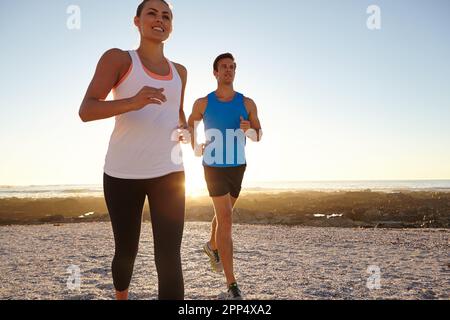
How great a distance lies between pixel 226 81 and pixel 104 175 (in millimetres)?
2674

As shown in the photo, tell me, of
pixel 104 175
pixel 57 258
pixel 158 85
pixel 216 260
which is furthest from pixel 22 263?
pixel 158 85

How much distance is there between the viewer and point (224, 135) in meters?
5.13

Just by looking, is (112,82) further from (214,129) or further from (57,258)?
(57,258)

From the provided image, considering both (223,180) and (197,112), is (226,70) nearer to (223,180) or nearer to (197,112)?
(197,112)

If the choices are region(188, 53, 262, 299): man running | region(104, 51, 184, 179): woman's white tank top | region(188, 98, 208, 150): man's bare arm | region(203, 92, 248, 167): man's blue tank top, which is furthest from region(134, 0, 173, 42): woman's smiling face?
region(188, 98, 208, 150): man's bare arm

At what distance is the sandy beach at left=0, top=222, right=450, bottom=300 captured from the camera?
503cm

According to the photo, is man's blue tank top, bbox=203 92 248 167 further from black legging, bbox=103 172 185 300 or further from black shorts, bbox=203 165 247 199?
black legging, bbox=103 172 185 300

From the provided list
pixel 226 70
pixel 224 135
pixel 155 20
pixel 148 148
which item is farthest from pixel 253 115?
pixel 148 148

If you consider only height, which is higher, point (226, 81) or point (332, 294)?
point (226, 81)

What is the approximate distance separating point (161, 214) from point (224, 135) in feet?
7.83

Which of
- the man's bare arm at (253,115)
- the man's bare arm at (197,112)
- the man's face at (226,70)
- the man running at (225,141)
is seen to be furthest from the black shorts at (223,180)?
the man's face at (226,70)

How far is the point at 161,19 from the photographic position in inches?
A: 117
